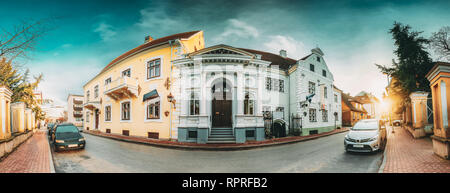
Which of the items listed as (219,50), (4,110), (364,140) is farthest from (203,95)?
(4,110)

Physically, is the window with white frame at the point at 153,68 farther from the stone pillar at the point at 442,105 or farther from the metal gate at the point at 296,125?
the stone pillar at the point at 442,105

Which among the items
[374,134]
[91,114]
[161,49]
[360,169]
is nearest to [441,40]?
[374,134]

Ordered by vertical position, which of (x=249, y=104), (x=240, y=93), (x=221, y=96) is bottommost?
(x=249, y=104)

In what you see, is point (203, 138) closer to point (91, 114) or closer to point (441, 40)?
point (441, 40)

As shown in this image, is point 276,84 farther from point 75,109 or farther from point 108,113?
point 75,109

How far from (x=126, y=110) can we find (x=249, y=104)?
10235mm

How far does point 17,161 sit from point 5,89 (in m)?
3.04

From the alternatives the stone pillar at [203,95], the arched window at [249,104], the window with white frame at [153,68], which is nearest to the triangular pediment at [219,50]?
the stone pillar at [203,95]

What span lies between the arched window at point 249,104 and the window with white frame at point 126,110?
9.52 metres

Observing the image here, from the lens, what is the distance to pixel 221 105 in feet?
35.7

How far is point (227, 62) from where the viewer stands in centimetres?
1030

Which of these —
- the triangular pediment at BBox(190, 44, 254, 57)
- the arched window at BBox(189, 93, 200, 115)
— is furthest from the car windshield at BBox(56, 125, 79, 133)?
the triangular pediment at BBox(190, 44, 254, 57)

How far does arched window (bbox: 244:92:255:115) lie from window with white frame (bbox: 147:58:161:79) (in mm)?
6408

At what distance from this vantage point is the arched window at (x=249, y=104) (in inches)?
438
